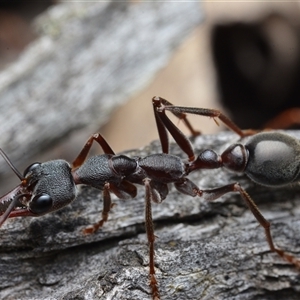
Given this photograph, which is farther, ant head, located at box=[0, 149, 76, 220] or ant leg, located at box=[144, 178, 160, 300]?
ant head, located at box=[0, 149, 76, 220]

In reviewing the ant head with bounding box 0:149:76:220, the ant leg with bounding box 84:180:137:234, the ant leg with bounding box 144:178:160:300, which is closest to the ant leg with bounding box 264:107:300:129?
the ant leg with bounding box 84:180:137:234

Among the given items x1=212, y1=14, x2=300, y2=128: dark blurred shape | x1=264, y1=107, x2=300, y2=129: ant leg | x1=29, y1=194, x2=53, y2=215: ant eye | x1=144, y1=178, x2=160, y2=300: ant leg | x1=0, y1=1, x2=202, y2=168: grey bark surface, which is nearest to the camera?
x1=144, y1=178, x2=160, y2=300: ant leg

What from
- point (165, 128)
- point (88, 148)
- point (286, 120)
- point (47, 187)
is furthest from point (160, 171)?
point (286, 120)

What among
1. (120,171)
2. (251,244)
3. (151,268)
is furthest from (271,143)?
(151,268)

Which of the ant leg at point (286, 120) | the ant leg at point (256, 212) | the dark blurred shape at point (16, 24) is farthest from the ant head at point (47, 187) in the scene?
the ant leg at point (286, 120)

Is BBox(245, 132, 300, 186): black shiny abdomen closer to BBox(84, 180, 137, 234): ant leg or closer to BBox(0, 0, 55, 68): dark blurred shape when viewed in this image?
BBox(84, 180, 137, 234): ant leg

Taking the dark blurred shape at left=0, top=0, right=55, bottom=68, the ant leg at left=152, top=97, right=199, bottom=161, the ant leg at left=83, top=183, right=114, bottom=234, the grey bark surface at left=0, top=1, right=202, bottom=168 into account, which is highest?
the dark blurred shape at left=0, top=0, right=55, bottom=68

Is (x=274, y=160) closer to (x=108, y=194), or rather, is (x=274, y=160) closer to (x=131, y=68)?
(x=108, y=194)
